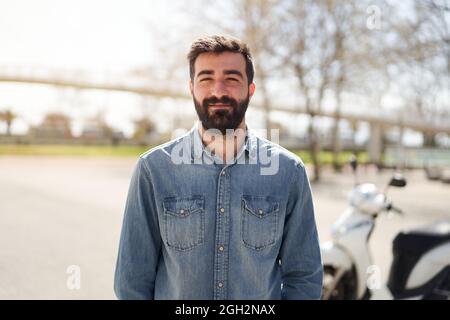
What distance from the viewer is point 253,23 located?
17.4 m

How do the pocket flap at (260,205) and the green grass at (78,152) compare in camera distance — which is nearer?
the pocket flap at (260,205)

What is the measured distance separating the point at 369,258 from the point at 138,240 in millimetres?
2458

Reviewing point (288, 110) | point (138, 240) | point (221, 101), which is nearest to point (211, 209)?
point (138, 240)

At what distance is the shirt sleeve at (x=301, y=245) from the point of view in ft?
6.16

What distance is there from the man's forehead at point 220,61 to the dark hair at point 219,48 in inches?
0.6

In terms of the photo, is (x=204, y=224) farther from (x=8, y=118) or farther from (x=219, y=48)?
(x=8, y=118)

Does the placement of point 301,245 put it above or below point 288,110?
below

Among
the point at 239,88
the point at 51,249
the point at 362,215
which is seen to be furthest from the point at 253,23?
the point at 239,88

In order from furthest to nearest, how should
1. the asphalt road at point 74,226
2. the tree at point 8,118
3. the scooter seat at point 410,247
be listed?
the tree at point 8,118 → the asphalt road at point 74,226 → the scooter seat at point 410,247

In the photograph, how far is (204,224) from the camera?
182 centimetres

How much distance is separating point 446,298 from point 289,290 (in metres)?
2.02

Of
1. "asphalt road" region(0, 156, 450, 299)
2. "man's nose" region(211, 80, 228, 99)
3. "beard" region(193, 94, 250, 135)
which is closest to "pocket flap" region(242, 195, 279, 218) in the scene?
"beard" region(193, 94, 250, 135)

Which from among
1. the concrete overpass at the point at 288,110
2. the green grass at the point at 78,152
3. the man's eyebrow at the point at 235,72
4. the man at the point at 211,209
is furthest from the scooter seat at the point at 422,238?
the green grass at the point at 78,152

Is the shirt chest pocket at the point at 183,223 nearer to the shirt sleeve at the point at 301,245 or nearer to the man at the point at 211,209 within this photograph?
the man at the point at 211,209
